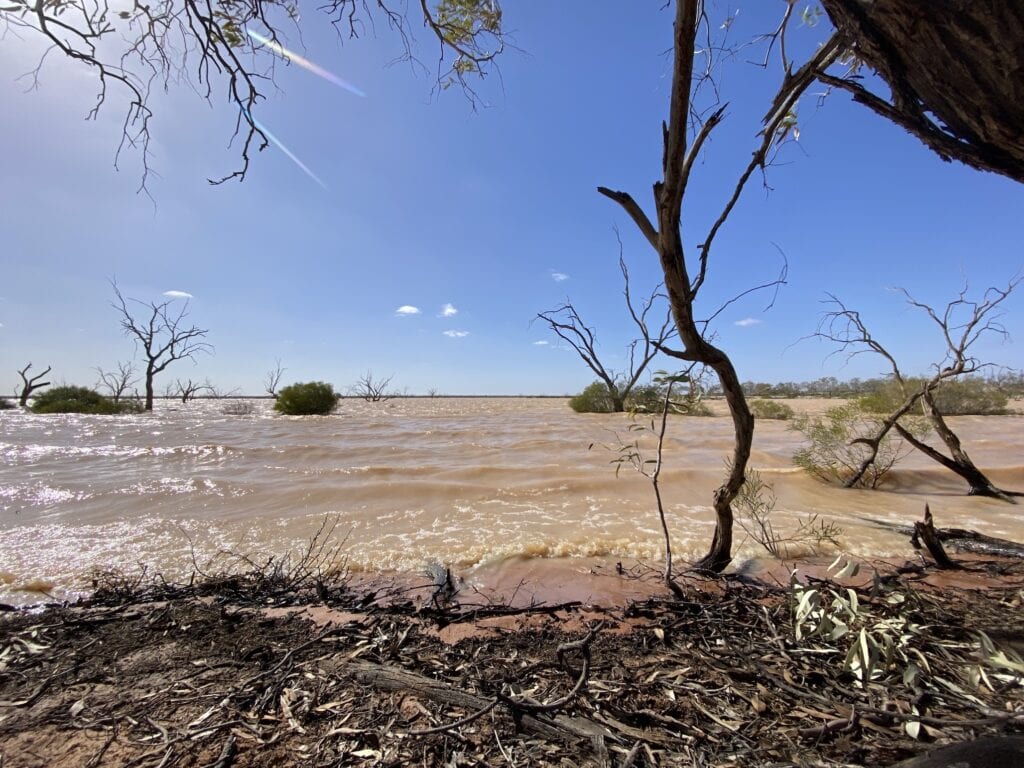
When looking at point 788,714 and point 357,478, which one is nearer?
point 788,714

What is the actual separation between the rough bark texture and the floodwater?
9.47ft

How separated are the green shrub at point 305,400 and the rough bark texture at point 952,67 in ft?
64.8

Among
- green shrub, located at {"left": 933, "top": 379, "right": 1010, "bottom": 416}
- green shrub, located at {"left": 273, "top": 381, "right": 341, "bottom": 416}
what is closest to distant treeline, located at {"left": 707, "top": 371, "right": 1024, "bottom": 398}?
green shrub, located at {"left": 933, "top": 379, "right": 1010, "bottom": 416}

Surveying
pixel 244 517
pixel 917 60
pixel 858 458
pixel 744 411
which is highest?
pixel 917 60

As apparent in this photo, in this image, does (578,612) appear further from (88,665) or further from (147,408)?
(147,408)

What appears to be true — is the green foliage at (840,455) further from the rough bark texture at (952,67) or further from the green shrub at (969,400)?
the green shrub at (969,400)

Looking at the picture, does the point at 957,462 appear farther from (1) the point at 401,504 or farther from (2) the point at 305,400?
(2) the point at 305,400

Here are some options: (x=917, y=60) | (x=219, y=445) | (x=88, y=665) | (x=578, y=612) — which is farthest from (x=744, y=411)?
(x=219, y=445)

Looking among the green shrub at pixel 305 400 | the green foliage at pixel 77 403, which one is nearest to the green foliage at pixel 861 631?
the green shrub at pixel 305 400

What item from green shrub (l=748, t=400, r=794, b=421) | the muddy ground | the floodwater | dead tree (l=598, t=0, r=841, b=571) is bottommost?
the floodwater

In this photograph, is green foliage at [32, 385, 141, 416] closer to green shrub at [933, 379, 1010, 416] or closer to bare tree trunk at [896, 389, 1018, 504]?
bare tree trunk at [896, 389, 1018, 504]

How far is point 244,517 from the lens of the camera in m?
4.42

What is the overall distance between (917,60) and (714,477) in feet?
16.6

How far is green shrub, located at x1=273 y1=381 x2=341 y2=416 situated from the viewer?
61.2ft
